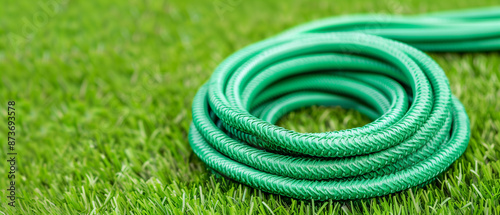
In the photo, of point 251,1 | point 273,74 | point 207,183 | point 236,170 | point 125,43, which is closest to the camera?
point 236,170

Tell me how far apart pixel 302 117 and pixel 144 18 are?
1.88m

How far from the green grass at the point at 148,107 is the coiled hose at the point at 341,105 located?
0.32 feet

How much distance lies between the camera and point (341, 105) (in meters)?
2.33

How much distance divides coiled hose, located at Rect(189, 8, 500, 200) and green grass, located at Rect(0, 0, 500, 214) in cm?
10

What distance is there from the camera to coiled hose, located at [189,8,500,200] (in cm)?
153

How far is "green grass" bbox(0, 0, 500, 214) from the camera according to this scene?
5.34 ft

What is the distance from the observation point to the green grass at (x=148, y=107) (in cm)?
163

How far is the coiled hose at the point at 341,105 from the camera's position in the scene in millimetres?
1531

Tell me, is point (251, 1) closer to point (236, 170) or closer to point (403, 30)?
point (403, 30)

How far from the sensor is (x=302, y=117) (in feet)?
7.34

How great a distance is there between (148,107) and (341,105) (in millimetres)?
1172

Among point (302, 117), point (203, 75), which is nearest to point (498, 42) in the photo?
point (302, 117)

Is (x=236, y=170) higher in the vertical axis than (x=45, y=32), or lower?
lower

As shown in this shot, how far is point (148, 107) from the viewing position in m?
2.42
